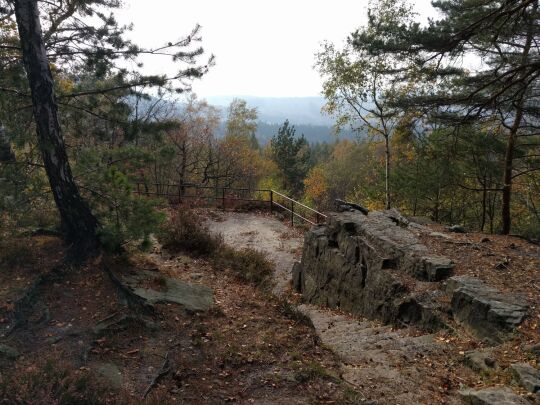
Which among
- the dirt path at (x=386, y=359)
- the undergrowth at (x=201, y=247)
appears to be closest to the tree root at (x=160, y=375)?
the dirt path at (x=386, y=359)

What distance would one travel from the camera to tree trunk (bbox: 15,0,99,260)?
18.2ft

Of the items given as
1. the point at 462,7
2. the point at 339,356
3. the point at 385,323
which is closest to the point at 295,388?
the point at 339,356

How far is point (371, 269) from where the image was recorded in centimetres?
801

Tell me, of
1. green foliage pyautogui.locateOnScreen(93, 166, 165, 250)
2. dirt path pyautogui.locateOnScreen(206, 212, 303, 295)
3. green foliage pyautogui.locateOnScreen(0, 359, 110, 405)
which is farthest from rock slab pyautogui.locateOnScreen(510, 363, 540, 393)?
dirt path pyautogui.locateOnScreen(206, 212, 303, 295)

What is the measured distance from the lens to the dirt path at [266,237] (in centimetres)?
1189

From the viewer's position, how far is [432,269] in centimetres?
698

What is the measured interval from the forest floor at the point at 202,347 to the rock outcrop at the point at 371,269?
1.32ft

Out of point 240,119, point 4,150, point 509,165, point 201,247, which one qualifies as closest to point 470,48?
point 509,165

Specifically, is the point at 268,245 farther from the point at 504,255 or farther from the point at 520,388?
the point at 520,388

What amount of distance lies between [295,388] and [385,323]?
295cm

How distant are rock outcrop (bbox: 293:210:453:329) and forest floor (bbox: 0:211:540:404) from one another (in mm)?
403

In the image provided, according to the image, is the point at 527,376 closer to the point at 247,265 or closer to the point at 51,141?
the point at 51,141

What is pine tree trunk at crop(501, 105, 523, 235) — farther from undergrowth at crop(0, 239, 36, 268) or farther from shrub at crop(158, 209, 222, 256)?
undergrowth at crop(0, 239, 36, 268)

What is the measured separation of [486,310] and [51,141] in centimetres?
644
